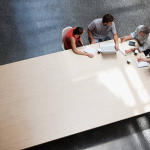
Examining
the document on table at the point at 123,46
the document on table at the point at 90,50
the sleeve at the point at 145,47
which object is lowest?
the sleeve at the point at 145,47

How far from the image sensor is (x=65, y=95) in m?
2.00

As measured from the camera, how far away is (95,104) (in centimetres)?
196

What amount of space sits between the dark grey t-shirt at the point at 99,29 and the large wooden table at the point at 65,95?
21.4 inches

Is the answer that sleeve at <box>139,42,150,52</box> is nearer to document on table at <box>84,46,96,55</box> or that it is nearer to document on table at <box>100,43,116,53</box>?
document on table at <box>100,43,116,53</box>

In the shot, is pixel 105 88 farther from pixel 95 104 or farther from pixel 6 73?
pixel 6 73

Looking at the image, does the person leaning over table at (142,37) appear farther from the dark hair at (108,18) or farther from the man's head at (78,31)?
the man's head at (78,31)

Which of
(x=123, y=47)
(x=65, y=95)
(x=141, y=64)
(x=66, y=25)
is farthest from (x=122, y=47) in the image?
(x=66, y=25)

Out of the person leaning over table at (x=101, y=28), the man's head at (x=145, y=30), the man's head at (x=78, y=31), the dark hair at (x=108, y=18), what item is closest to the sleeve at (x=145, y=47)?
the man's head at (x=145, y=30)

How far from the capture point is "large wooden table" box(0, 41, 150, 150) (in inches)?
71.9

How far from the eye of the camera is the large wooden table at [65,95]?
183cm

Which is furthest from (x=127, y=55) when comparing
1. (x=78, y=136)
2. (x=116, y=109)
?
(x=78, y=136)

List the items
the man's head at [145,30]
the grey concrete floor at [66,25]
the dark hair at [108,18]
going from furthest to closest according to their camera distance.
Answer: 1. the grey concrete floor at [66,25]
2. the dark hair at [108,18]
3. the man's head at [145,30]

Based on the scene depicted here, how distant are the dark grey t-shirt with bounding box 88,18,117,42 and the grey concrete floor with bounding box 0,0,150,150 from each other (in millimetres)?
543

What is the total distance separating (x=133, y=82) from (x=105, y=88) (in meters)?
0.42
